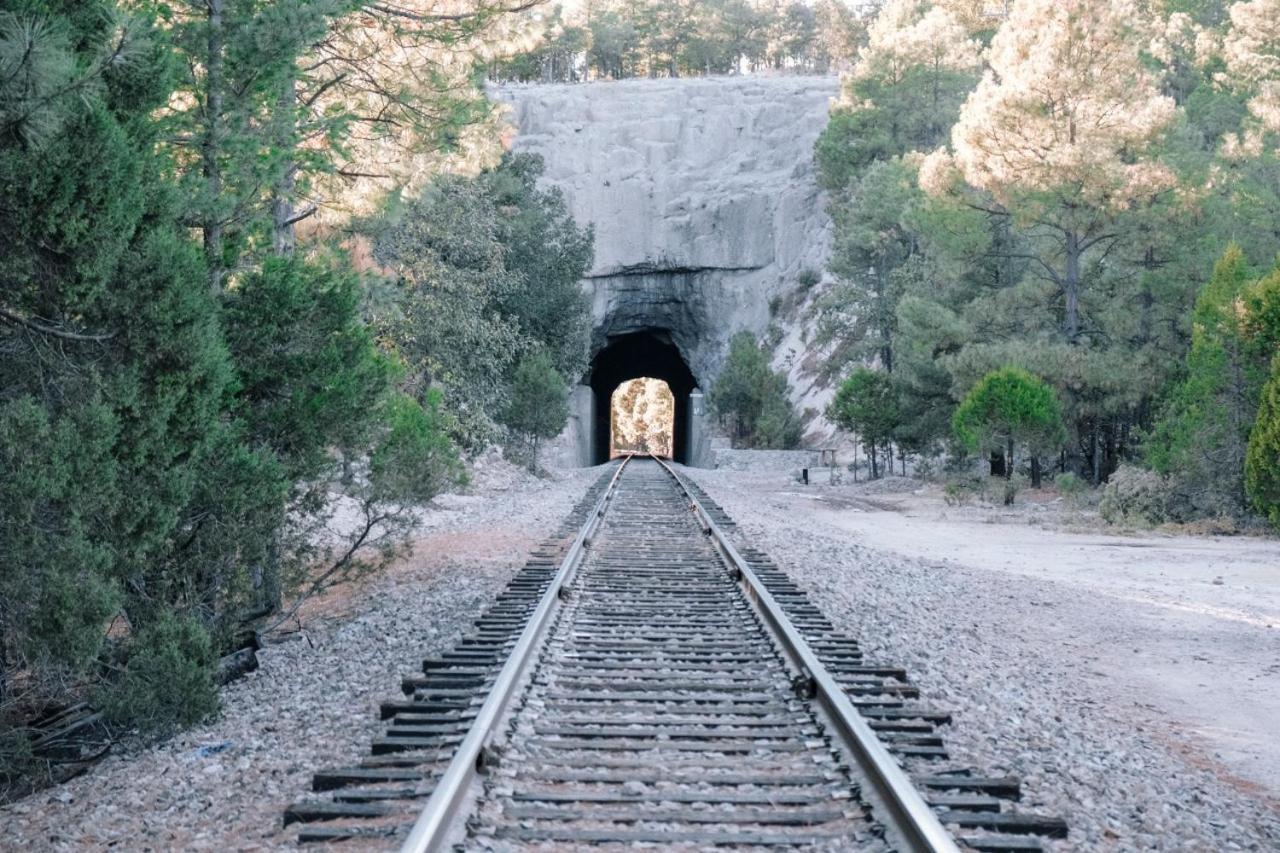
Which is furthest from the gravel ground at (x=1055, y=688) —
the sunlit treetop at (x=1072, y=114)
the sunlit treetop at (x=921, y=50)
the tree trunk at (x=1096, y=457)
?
the sunlit treetop at (x=921, y=50)

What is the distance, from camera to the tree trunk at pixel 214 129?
24.8ft

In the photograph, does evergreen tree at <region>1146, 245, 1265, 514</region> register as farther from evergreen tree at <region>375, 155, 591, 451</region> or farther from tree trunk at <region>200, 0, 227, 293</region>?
tree trunk at <region>200, 0, 227, 293</region>

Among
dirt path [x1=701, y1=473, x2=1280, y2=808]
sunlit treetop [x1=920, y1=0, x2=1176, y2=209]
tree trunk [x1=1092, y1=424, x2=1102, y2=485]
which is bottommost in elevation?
dirt path [x1=701, y1=473, x2=1280, y2=808]

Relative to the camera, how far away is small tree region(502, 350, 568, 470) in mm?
28016

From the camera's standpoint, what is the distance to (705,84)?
6266cm

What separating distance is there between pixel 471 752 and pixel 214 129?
5.14 meters

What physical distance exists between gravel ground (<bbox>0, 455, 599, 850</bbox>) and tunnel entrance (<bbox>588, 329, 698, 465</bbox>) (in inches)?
1871

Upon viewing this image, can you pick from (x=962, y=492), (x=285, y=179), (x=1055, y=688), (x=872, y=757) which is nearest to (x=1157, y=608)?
(x=1055, y=688)

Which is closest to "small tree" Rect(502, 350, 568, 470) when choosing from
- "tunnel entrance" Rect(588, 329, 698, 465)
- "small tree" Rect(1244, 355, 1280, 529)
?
"small tree" Rect(1244, 355, 1280, 529)

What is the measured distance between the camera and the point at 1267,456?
1506cm

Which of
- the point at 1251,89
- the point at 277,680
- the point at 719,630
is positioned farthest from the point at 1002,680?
the point at 1251,89

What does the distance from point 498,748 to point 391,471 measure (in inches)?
223

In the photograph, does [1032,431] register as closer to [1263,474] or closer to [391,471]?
[1263,474]

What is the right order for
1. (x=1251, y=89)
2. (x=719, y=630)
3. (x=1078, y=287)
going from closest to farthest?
(x=719, y=630) → (x=1078, y=287) → (x=1251, y=89)
